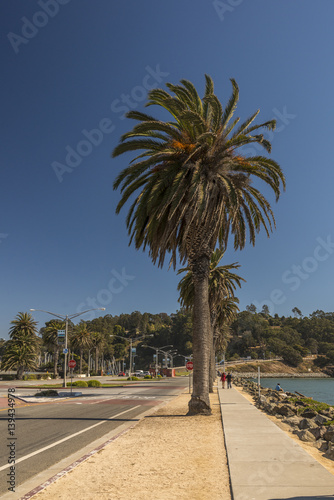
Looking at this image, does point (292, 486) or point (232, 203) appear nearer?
point (292, 486)

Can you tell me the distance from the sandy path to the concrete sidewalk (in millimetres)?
308

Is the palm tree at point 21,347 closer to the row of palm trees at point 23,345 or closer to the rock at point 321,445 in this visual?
the row of palm trees at point 23,345

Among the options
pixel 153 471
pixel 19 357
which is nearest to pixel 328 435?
pixel 153 471

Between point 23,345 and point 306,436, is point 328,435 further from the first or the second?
point 23,345

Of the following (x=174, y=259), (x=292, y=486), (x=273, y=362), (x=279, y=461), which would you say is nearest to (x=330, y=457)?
(x=279, y=461)

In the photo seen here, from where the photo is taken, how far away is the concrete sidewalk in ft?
21.6

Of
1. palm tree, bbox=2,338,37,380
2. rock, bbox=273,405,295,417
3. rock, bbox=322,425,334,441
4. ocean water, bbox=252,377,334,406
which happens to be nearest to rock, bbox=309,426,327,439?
rock, bbox=322,425,334,441

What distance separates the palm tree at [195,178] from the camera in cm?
1833

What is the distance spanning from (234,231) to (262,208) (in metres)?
1.97

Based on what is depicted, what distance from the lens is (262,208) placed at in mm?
21328

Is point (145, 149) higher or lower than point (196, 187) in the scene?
higher

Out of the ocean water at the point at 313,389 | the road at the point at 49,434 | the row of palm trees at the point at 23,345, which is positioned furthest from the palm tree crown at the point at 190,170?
the row of palm trees at the point at 23,345

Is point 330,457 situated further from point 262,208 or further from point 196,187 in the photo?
point 262,208

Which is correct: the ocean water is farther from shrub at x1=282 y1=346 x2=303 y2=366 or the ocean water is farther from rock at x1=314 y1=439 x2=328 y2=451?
shrub at x1=282 y1=346 x2=303 y2=366
